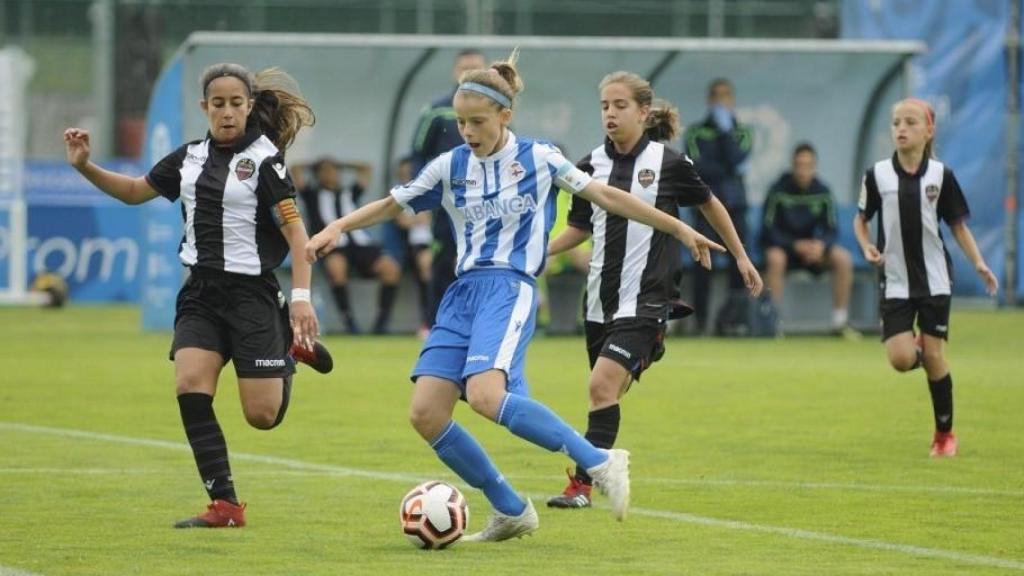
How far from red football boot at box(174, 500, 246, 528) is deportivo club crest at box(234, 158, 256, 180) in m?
1.30

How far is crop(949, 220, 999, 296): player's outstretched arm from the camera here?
36.0 feet

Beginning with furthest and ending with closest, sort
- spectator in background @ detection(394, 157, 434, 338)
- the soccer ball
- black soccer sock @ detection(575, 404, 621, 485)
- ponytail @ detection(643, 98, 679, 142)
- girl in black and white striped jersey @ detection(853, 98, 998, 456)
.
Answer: spectator in background @ detection(394, 157, 434, 338) → girl in black and white striped jersey @ detection(853, 98, 998, 456) → ponytail @ detection(643, 98, 679, 142) → black soccer sock @ detection(575, 404, 621, 485) → the soccer ball

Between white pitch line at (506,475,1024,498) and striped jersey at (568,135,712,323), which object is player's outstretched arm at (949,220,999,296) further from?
striped jersey at (568,135,712,323)

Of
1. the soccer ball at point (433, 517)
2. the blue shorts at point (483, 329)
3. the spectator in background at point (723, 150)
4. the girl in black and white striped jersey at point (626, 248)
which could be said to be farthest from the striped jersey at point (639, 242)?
the spectator in background at point (723, 150)

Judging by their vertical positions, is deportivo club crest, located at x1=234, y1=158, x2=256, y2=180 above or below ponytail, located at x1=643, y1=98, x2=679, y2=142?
below

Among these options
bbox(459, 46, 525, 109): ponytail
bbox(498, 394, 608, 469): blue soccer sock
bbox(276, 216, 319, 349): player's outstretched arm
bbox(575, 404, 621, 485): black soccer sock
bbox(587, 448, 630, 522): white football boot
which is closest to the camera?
bbox(587, 448, 630, 522): white football boot

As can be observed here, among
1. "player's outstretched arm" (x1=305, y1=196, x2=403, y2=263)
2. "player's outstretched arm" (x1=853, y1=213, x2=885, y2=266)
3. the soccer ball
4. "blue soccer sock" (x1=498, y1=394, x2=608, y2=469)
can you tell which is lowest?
the soccer ball

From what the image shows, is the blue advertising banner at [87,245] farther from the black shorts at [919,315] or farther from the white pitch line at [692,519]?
the black shorts at [919,315]

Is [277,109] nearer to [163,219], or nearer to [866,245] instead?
[866,245]

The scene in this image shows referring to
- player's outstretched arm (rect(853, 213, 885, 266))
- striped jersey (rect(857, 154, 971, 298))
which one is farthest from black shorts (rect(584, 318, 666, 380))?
striped jersey (rect(857, 154, 971, 298))

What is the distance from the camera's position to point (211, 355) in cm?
823

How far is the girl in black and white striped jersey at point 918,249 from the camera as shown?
436 inches

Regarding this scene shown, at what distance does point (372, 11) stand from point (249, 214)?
96.8ft

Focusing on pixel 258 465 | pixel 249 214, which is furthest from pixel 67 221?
pixel 249 214
